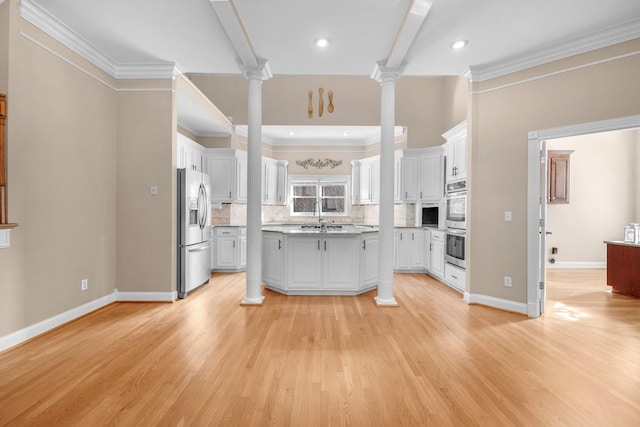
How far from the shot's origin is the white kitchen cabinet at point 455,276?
4465 millimetres

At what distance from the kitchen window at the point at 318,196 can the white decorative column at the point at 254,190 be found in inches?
154

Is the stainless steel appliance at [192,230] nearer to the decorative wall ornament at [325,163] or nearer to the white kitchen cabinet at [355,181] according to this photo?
the decorative wall ornament at [325,163]

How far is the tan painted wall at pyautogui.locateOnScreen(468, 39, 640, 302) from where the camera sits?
314 centimetres

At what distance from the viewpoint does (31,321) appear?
286 cm

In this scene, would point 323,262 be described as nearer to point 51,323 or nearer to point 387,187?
point 387,187

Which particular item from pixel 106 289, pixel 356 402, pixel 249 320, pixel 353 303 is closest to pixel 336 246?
pixel 353 303

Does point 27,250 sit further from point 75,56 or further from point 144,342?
point 75,56

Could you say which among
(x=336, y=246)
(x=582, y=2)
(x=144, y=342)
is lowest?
(x=144, y=342)

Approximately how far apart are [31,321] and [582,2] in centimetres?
580

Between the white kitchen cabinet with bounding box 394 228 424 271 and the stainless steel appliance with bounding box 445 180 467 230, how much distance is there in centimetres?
92

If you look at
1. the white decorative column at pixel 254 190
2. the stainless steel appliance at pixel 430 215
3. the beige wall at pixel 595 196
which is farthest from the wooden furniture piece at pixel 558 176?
the white decorative column at pixel 254 190

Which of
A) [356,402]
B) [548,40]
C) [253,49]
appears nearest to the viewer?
[356,402]

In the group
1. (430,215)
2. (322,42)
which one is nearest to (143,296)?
(322,42)

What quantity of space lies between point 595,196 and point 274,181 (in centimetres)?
683
